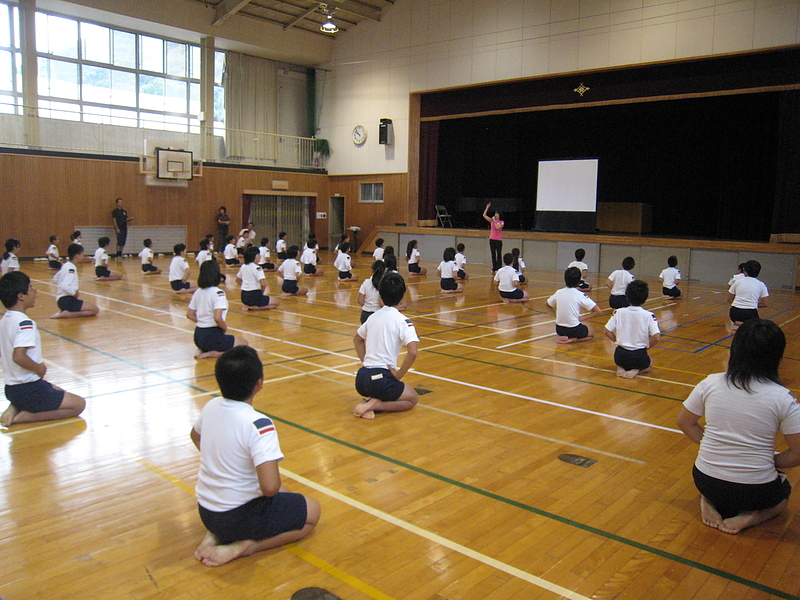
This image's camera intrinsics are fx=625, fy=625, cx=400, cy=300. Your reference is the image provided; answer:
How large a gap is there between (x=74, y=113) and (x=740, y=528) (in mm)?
22706

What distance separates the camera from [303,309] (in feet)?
34.9

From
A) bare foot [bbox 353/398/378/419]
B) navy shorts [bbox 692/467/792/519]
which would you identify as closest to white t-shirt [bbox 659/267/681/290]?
bare foot [bbox 353/398/378/419]

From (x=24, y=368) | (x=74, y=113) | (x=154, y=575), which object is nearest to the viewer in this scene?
(x=154, y=575)

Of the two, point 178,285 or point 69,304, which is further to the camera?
point 178,285

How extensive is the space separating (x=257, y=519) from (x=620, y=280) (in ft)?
28.0

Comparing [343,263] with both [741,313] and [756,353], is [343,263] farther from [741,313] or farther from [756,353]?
[756,353]

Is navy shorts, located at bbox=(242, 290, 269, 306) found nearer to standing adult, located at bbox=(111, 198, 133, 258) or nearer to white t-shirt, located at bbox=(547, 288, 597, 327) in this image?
white t-shirt, located at bbox=(547, 288, 597, 327)

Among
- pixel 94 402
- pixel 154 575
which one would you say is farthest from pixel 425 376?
pixel 154 575

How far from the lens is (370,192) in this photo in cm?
2500

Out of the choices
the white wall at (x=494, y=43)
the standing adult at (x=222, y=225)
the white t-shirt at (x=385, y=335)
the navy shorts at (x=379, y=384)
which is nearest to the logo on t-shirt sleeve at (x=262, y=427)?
the white t-shirt at (x=385, y=335)


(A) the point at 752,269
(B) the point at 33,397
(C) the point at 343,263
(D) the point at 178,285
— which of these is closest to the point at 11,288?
(B) the point at 33,397

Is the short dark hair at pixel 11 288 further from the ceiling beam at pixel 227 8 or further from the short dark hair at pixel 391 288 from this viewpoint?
the ceiling beam at pixel 227 8

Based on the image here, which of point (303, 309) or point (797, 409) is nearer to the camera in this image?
point (797, 409)

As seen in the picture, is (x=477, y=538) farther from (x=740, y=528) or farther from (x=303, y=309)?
(x=303, y=309)
